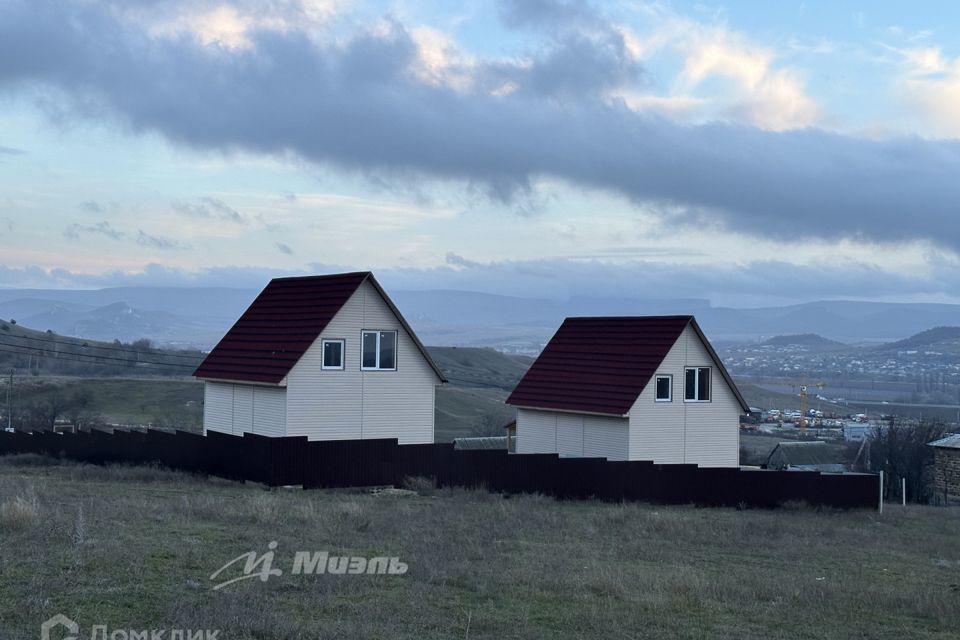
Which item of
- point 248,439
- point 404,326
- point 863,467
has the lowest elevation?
point 863,467

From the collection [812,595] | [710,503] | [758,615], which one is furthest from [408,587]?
[710,503]

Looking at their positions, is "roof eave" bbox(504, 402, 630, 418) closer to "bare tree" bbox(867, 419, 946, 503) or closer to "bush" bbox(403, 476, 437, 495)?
"bush" bbox(403, 476, 437, 495)

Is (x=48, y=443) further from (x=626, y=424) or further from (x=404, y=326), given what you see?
(x=626, y=424)

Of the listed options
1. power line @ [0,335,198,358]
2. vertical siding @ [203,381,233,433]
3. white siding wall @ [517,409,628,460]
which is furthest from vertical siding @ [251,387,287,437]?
power line @ [0,335,198,358]

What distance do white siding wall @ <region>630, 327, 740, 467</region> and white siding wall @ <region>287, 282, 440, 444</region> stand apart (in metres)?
7.51

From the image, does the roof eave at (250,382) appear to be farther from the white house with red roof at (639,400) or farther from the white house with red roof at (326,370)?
the white house with red roof at (639,400)

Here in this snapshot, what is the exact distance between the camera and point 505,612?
38.2ft

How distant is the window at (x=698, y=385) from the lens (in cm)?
3772

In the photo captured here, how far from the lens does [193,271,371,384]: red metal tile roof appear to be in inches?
1288

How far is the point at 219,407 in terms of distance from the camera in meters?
35.7

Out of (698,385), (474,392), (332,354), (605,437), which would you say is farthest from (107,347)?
(698,385)

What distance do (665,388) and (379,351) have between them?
1062 centimetres

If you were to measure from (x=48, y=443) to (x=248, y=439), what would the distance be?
12419 millimetres

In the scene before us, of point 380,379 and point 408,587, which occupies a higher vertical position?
point 380,379
